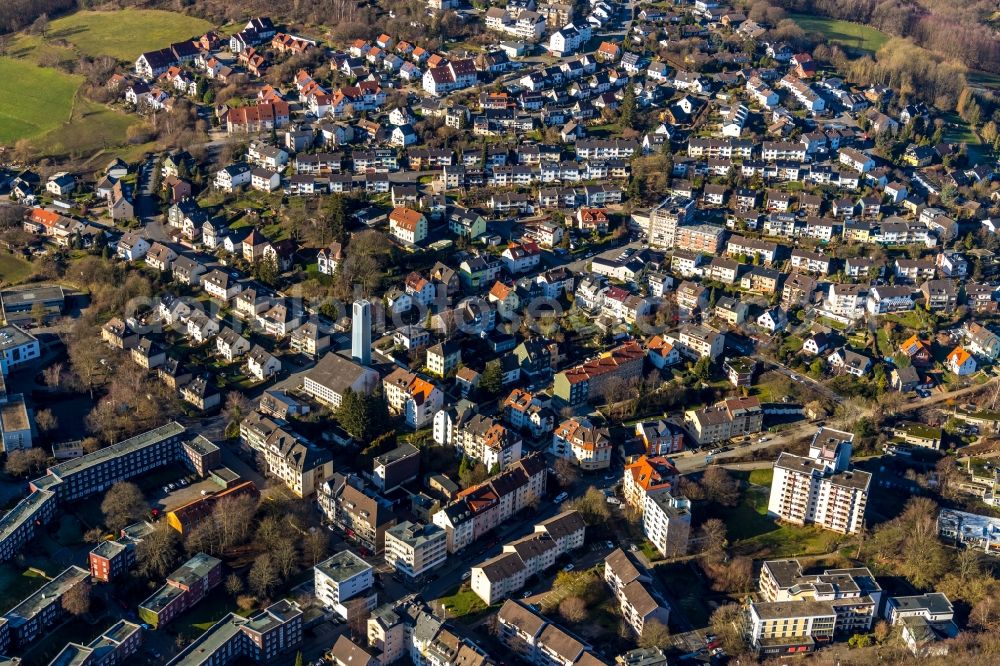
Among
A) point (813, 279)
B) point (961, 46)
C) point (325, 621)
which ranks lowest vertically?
point (325, 621)

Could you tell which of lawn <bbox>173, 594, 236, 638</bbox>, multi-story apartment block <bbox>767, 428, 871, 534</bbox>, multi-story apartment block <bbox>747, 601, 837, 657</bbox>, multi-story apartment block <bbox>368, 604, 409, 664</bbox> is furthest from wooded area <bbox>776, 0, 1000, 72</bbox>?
lawn <bbox>173, 594, 236, 638</bbox>

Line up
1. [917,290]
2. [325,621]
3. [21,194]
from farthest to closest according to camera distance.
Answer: [21,194]
[917,290]
[325,621]

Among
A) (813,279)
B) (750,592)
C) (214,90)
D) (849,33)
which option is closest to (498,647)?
(750,592)

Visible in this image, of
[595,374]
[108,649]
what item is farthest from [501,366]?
[108,649]

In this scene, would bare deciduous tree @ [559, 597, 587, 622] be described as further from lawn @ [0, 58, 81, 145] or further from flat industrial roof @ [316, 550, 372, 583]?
lawn @ [0, 58, 81, 145]

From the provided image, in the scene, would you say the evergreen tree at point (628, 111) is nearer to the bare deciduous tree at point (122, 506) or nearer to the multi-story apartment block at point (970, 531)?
the multi-story apartment block at point (970, 531)

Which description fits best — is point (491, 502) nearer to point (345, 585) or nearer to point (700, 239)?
point (345, 585)

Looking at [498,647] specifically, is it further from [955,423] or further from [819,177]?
[819,177]
